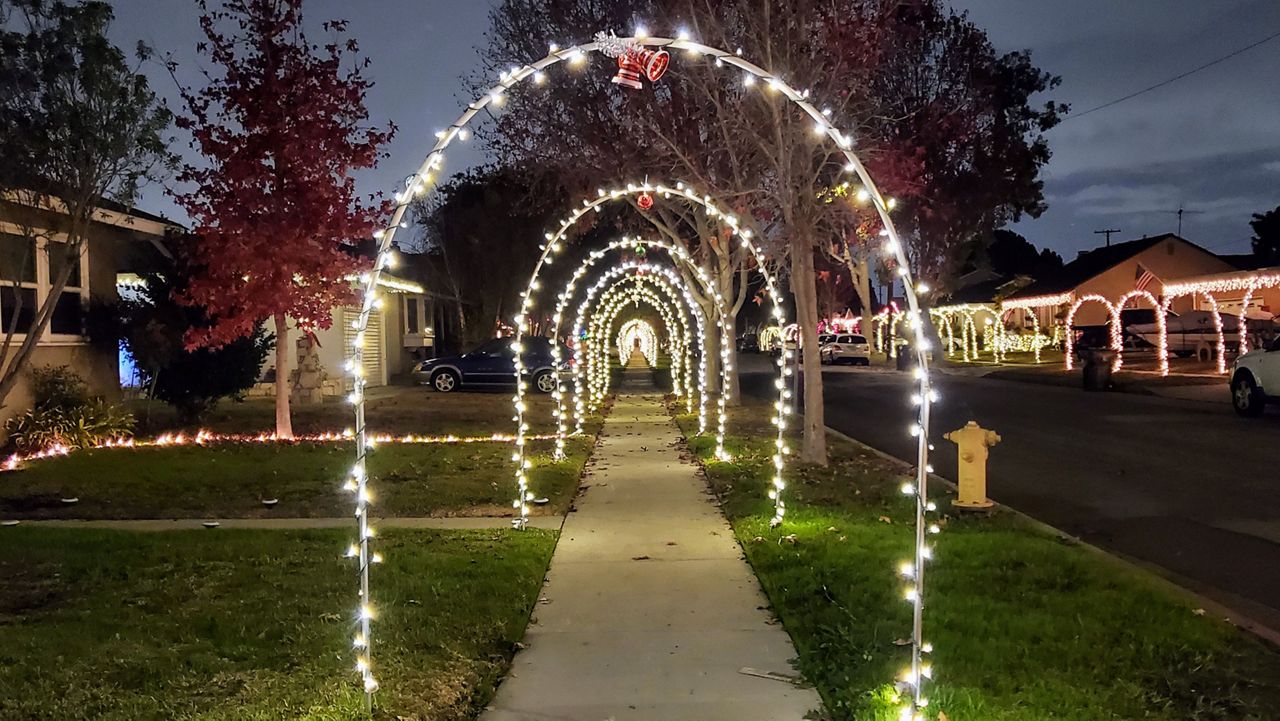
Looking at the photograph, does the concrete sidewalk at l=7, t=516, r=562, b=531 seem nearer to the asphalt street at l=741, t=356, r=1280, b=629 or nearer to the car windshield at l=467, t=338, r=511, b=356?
the asphalt street at l=741, t=356, r=1280, b=629

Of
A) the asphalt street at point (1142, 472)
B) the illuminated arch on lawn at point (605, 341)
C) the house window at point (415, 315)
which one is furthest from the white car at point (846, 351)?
the asphalt street at point (1142, 472)

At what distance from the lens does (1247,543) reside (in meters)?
8.74

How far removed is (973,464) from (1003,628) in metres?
3.74

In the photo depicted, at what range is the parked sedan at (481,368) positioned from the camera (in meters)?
27.3

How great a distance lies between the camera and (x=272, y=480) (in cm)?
1168

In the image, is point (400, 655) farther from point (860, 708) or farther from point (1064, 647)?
point (1064, 647)

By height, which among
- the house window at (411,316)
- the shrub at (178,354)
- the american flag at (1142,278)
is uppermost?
the american flag at (1142,278)

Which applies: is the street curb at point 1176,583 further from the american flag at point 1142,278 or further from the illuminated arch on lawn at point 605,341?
the american flag at point 1142,278

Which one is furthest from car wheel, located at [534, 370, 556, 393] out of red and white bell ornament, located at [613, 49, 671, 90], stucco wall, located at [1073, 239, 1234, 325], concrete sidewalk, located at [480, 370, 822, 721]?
stucco wall, located at [1073, 239, 1234, 325]

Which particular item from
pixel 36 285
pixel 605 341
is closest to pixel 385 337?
pixel 605 341

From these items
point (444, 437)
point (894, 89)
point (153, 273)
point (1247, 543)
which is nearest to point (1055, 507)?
point (1247, 543)

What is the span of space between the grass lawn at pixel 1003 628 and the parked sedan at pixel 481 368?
18245 millimetres

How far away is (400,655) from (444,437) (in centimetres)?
1080

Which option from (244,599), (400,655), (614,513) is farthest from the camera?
(614,513)
